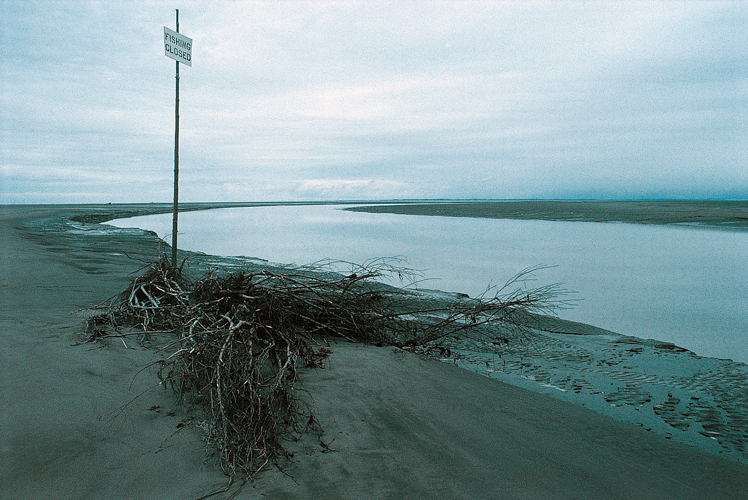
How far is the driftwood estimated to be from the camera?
2.64m

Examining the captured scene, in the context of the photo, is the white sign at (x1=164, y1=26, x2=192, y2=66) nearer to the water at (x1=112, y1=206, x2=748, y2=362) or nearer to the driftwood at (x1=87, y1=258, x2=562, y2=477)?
the driftwood at (x1=87, y1=258, x2=562, y2=477)

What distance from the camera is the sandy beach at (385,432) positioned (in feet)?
7.89

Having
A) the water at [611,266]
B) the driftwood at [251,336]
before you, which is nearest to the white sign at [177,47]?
the driftwood at [251,336]

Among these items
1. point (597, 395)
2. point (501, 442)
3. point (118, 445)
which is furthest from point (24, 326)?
point (597, 395)

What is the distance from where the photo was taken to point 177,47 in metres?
5.20

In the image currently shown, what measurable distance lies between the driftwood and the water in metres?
2.20

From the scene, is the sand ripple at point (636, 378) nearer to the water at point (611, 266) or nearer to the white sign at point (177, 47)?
the water at point (611, 266)

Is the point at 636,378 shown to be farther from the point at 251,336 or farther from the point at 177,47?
the point at 177,47

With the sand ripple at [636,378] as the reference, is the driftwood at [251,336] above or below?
above

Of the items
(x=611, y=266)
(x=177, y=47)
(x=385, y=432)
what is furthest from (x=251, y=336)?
(x=611, y=266)

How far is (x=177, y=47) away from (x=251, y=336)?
3.73 metres

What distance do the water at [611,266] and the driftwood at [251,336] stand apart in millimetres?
2199

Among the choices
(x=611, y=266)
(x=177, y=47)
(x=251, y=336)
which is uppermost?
(x=177, y=47)

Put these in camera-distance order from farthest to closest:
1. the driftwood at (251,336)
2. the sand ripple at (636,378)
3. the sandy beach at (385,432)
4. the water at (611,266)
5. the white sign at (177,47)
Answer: the water at (611,266) < the white sign at (177,47) < the sand ripple at (636,378) < the driftwood at (251,336) < the sandy beach at (385,432)
